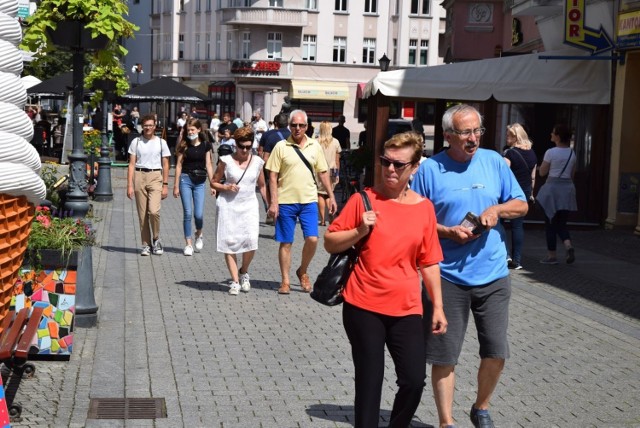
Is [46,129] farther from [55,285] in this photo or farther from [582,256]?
[55,285]

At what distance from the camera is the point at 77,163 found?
12.9m

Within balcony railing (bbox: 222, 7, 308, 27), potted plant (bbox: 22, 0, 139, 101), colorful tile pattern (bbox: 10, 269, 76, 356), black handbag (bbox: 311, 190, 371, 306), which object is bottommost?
colorful tile pattern (bbox: 10, 269, 76, 356)

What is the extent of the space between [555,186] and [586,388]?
24.3 feet

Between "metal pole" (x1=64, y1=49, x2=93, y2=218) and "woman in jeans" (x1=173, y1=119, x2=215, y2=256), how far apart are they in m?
2.25

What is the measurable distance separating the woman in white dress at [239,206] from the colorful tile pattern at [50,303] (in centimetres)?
358

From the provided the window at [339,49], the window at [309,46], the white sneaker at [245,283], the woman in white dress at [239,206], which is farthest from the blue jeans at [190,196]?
the window at [339,49]

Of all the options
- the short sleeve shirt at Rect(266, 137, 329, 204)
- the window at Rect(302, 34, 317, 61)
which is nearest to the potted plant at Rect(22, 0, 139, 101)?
the short sleeve shirt at Rect(266, 137, 329, 204)

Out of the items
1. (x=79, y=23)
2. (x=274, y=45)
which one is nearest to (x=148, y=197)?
(x=79, y=23)

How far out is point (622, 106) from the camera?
19750 mm

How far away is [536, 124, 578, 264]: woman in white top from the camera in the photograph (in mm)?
15211

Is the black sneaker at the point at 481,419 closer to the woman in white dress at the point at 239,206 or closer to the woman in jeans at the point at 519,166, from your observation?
the woman in white dress at the point at 239,206

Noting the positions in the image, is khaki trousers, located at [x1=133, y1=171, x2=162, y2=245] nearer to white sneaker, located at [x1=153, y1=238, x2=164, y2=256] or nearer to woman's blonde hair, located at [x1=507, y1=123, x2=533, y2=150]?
white sneaker, located at [x1=153, y1=238, x2=164, y2=256]

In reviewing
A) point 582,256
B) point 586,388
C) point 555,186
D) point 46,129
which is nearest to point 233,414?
point 586,388

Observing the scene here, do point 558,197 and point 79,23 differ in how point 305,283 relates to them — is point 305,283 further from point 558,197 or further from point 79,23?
point 558,197
